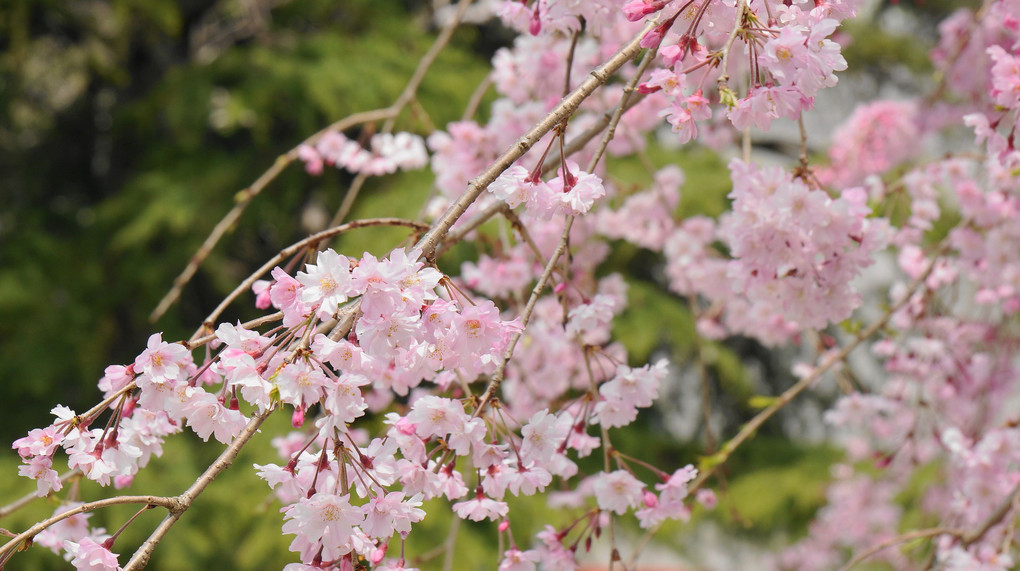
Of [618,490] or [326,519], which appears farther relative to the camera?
[618,490]

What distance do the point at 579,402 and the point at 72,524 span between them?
1.77ft

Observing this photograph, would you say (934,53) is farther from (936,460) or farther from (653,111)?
Answer: (936,460)

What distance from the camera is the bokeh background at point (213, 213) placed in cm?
273

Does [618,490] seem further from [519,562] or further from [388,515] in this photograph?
[388,515]

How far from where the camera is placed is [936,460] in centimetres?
313

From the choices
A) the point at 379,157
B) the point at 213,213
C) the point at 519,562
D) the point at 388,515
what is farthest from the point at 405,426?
the point at 213,213

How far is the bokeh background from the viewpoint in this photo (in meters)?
2.73

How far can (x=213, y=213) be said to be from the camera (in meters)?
3.05

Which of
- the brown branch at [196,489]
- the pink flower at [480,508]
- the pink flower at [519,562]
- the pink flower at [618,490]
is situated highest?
the brown branch at [196,489]

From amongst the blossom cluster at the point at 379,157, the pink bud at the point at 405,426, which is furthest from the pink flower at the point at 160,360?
the blossom cluster at the point at 379,157

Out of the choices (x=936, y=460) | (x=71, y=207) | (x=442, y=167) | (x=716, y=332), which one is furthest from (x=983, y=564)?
(x=71, y=207)

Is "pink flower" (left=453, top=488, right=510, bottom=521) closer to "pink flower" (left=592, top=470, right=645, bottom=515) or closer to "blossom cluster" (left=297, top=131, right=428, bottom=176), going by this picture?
"pink flower" (left=592, top=470, right=645, bottom=515)

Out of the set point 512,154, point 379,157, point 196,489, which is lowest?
point 196,489

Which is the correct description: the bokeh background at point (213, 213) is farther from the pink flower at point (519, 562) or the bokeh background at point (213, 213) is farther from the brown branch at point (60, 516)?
the brown branch at point (60, 516)
